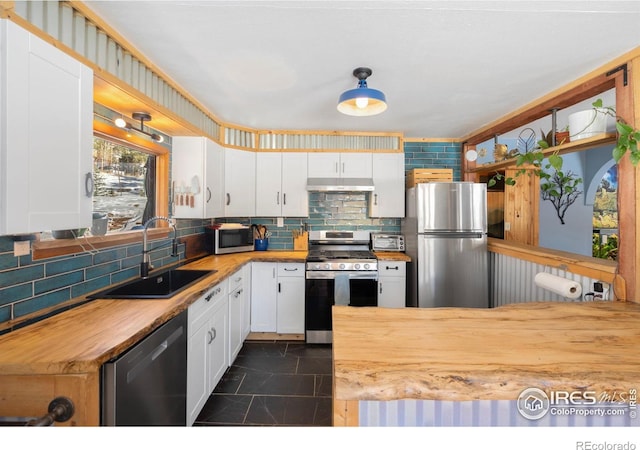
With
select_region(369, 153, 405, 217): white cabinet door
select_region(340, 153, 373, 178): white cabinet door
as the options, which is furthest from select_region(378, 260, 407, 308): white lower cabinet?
select_region(340, 153, 373, 178): white cabinet door

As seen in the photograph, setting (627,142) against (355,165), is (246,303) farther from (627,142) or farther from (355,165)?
(627,142)

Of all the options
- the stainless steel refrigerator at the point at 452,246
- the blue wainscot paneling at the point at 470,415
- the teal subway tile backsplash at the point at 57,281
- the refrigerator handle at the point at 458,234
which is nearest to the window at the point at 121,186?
the teal subway tile backsplash at the point at 57,281

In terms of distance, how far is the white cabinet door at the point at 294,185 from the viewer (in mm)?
3492

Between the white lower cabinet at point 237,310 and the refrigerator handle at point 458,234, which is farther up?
the refrigerator handle at point 458,234

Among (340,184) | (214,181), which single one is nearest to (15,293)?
(214,181)

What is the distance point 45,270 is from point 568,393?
7.27 feet

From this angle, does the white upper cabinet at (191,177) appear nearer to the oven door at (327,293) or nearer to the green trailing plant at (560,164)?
the oven door at (327,293)

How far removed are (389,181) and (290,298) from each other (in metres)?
1.84

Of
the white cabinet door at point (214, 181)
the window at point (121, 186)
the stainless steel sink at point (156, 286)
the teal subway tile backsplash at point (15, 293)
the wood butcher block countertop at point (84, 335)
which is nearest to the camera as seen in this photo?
the wood butcher block countertop at point (84, 335)

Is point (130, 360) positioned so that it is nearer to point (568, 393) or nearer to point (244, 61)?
point (568, 393)

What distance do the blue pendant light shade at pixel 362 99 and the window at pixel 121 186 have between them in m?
1.70

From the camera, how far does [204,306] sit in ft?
6.28

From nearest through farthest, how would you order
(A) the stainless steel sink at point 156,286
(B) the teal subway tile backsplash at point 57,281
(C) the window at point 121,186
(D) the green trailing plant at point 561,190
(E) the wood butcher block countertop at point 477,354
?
(E) the wood butcher block countertop at point 477,354 → (B) the teal subway tile backsplash at point 57,281 → (A) the stainless steel sink at point 156,286 → (C) the window at point 121,186 → (D) the green trailing plant at point 561,190

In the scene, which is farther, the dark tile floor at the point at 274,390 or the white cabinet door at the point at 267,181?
the white cabinet door at the point at 267,181
